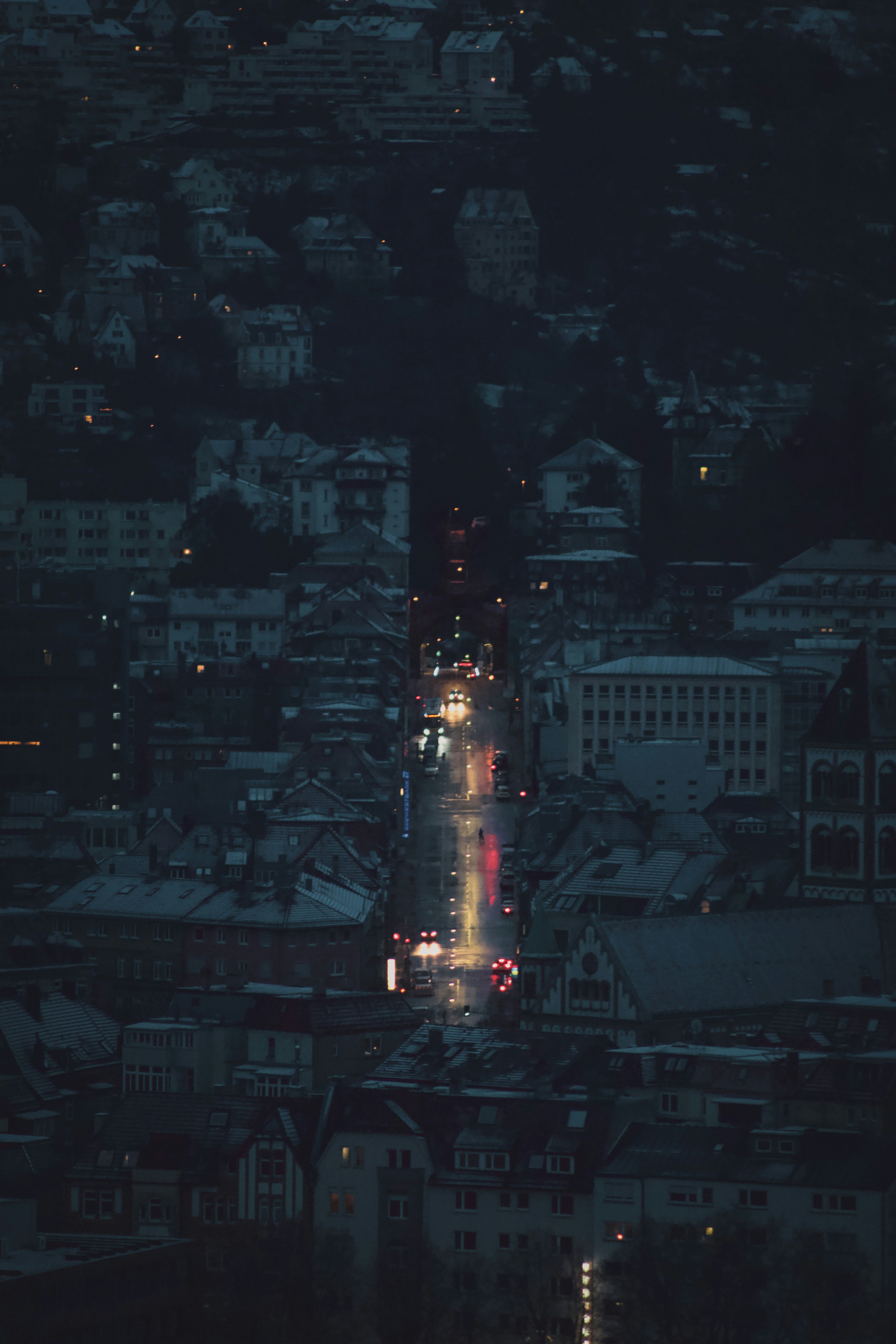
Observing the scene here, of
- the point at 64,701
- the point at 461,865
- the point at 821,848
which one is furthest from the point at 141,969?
the point at 64,701

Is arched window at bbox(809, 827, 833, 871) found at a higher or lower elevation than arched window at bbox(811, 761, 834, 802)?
lower

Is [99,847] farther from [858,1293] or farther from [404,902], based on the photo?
[858,1293]

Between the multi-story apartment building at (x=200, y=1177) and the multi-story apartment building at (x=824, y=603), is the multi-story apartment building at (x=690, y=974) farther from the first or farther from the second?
the multi-story apartment building at (x=824, y=603)

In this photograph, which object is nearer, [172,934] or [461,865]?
[172,934]

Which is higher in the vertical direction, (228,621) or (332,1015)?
(228,621)

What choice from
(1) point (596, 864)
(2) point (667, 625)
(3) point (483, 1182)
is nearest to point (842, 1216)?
(3) point (483, 1182)

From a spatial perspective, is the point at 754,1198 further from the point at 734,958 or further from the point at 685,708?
the point at 685,708

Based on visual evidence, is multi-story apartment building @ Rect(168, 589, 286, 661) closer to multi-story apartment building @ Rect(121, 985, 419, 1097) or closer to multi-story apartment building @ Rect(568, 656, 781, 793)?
multi-story apartment building @ Rect(568, 656, 781, 793)

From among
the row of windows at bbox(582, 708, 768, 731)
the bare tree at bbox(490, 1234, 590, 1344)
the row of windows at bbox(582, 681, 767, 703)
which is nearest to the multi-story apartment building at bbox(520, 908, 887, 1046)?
the bare tree at bbox(490, 1234, 590, 1344)
